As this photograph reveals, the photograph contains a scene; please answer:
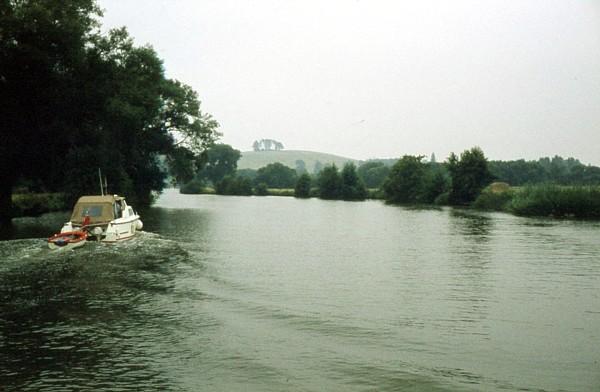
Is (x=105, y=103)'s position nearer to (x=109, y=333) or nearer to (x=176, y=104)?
(x=176, y=104)

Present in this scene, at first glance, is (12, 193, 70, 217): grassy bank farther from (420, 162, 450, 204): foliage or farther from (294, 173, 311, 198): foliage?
(294, 173, 311, 198): foliage

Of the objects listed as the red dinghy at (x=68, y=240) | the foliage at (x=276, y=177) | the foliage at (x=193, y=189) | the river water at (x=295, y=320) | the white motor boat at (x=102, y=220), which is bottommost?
the river water at (x=295, y=320)

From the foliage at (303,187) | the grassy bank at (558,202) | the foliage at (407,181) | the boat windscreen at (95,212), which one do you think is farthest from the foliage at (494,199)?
the foliage at (303,187)

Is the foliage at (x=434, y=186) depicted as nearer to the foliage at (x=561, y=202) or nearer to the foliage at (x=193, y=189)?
the foliage at (x=561, y=202)

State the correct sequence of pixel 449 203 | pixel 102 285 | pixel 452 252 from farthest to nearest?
1. pixel 449 203
2. pixel 452 252
3. pixel 102 285

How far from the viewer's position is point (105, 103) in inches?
1591

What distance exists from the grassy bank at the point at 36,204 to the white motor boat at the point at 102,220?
20.4 meters

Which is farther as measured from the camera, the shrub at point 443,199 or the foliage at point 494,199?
the shrub at point 443,199

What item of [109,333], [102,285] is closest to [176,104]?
[102,285]

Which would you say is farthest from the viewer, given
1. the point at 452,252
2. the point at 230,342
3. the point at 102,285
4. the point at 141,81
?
the point at 141,81

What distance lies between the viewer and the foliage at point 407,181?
89188 millimetres

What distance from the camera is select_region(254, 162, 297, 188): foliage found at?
148000 mm

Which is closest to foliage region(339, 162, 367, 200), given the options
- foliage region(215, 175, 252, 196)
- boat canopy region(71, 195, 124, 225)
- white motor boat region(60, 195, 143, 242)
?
foliage region(215, 175, 252, 196)

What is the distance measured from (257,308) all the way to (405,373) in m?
5.13
